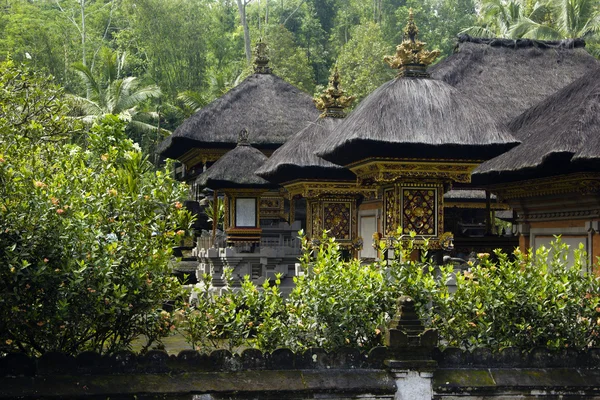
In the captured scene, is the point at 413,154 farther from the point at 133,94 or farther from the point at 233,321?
the point at 133,94

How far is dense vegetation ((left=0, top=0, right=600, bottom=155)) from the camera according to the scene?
43219 millimetres

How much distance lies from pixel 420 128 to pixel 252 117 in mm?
14392

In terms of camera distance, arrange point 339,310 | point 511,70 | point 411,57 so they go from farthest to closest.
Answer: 1. point 511,70
2. point 411,57
3. point 339,310

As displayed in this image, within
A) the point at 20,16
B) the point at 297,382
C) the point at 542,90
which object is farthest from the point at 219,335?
the point at 20,16

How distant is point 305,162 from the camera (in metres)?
18.1

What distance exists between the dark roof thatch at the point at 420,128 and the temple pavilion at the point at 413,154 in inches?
1.0

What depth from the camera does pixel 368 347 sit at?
9.27 metres

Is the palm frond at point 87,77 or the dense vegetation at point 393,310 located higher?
the palm frond at point 87,77

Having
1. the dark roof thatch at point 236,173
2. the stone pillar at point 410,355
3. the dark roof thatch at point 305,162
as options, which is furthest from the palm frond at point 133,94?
the stone pillar at point 410,355

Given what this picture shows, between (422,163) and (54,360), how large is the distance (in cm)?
741

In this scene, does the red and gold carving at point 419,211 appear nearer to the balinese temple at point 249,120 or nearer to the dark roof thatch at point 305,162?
the dark roof thatch at point 305,162

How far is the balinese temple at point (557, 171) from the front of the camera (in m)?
13.6

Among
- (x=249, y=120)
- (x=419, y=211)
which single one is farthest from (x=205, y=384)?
(x=249, y=120)

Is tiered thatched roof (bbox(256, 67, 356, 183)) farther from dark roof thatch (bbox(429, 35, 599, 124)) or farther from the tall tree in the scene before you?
the tall tree
